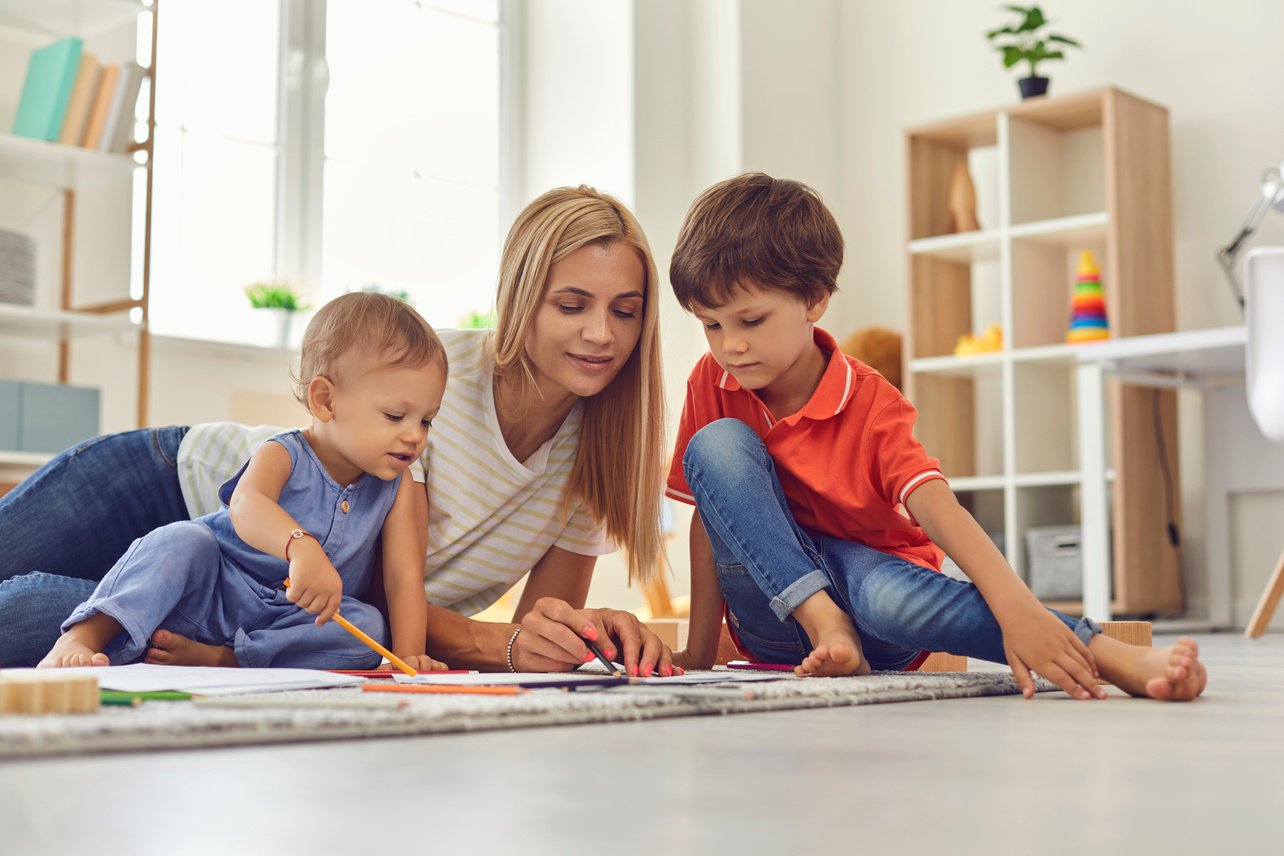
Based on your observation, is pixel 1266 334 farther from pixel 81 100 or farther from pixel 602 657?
pixel 81 100

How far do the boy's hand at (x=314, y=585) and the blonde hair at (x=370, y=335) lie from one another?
276 mm

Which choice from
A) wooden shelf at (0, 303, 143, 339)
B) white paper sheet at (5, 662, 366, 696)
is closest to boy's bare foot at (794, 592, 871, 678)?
white paper sheet at (5, 662, 366, 696)

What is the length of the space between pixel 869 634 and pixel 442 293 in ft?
10.6

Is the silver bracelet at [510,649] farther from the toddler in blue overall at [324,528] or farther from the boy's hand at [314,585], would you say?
the boy's hand at [314,585]

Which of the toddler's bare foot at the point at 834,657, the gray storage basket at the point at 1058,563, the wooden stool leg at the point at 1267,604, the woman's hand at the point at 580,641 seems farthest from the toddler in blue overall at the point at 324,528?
the gray storage basket at the point at 1058,563

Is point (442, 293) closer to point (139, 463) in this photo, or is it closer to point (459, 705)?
point (139, 463)

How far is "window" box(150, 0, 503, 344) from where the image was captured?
155 inches

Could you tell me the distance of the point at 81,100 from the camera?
336cm

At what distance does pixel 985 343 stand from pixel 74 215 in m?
2.53

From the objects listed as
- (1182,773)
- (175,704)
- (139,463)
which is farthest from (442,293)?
(1182,773)

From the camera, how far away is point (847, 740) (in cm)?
83

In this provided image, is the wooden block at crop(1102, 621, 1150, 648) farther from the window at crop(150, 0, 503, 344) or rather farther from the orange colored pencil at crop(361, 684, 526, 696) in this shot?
the window at crop(150, 0, 503, 344)

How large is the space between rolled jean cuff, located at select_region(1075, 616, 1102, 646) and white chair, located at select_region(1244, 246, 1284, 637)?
1908 millimetres

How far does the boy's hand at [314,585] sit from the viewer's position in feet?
4.43
